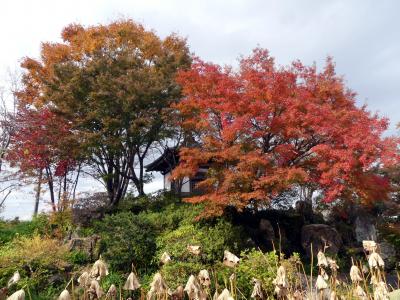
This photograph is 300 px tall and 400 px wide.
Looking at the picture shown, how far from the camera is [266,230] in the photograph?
1415cm

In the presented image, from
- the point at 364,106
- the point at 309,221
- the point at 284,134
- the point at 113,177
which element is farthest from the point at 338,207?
the point at 113,177

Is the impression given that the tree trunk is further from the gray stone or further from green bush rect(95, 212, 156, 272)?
the gray stone

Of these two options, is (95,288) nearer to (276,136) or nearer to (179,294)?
(179,294)

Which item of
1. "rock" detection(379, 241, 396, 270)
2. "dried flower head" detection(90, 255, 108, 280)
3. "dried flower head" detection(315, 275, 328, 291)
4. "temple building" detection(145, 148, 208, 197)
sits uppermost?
"temple building" detection(145, 148, 208, 197)

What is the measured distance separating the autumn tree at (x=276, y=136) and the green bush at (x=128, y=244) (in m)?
1.89

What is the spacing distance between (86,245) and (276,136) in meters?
7.17

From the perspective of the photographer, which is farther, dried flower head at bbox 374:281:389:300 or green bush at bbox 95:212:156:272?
green bush at bbox 95:212:156:272

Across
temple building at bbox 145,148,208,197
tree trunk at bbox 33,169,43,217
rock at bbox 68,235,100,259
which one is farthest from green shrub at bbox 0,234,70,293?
tree trunk at bbox 33,169,43,217

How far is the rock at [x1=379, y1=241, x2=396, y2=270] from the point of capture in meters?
14.2

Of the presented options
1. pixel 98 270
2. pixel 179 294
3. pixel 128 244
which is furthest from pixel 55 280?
pixel 179 294

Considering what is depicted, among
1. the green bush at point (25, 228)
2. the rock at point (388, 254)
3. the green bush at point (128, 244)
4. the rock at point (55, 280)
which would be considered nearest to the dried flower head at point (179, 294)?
the green bush at point (128, 244)

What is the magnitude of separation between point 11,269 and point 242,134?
754cm

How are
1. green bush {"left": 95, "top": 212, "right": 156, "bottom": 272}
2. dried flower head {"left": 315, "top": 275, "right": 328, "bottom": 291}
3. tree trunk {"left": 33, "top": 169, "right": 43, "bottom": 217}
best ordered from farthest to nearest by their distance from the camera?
tree trunk {"left": 33, "top": 169, "right": 43, "bottom": 217}, green bush {"left": 95, "top": 212, "right": 156, "bottom": 272}, dried flower head {"left": 315, "top": 275, "right": 328, "bottom": 291}

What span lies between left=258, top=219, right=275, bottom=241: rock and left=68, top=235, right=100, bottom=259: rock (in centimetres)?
571
